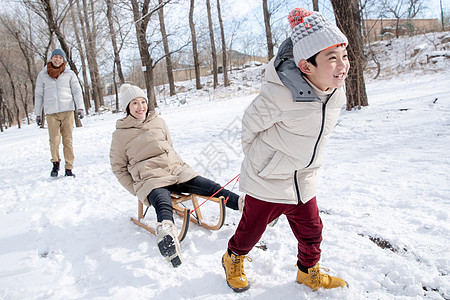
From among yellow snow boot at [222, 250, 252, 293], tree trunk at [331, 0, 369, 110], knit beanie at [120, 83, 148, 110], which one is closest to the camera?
yellow snow boot at [222, 250, 252, 293]

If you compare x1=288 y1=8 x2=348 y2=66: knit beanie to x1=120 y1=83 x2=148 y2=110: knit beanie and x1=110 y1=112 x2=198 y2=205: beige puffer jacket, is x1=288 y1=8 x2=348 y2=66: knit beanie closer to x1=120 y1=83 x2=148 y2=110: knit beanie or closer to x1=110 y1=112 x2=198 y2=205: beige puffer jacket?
x1=110 y1=112 x2=198 y2=205: beige puffer jacket

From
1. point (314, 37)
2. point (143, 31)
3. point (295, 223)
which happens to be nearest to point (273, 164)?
point (295, 223)

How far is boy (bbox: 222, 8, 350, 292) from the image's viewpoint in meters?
1.41

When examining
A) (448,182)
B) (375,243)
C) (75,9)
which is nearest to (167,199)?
(375,243)

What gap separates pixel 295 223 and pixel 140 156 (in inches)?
60.0

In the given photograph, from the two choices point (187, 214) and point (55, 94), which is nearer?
point (187, 214)

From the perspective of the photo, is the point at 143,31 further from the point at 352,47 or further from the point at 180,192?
the point at 180,192

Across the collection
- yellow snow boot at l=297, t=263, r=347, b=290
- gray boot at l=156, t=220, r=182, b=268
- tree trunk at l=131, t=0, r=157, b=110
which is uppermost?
tree trunk at l=131, t=0, r=157, b=110

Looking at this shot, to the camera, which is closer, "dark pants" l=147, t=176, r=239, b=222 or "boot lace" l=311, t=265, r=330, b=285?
"boot lace" l=311, t=265, r=330, b=285

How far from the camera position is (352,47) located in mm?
5980

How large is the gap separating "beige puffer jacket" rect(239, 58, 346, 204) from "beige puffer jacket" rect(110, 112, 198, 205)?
1.18m

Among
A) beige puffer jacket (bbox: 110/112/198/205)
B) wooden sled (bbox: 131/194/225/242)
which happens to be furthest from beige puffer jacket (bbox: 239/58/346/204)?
beige puffer jacket (bbox: 110/112/198/205)

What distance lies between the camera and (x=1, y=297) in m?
1.87

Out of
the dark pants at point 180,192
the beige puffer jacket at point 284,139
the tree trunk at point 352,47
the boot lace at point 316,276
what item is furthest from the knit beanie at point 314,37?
the tree trunk at point 352,47
